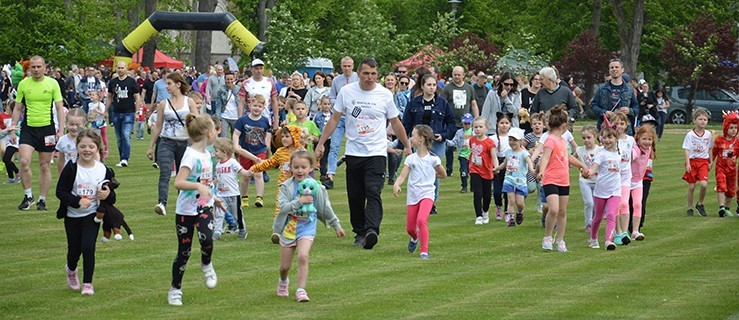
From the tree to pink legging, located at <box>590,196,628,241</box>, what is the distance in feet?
120

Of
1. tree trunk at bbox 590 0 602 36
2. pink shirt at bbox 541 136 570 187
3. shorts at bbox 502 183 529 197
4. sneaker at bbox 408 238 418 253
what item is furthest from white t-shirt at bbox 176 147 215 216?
Result: tree trunk at bbox 590 0 602 36

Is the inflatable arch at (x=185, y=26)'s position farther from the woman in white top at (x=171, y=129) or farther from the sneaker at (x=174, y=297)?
the sneaker at (x=174, y=297)

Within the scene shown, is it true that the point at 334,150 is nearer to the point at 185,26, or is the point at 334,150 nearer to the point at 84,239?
Result: the point at 84,239

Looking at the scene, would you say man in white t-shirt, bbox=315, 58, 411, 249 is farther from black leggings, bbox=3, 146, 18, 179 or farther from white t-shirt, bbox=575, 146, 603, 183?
black leggings, bbox=3, 146, 18, 179

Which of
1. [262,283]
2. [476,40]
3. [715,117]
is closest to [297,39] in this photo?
[476,40]

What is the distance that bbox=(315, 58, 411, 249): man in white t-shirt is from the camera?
45.0 ft

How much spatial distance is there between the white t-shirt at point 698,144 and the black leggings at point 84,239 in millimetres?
10446

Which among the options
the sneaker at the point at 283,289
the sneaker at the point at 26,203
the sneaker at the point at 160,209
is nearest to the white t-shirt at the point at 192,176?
the sneaker at the point at 283,289

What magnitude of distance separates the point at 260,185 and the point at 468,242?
391 centimetres

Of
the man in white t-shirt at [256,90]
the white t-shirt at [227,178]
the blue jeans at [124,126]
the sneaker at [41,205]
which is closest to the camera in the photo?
the white t-shirt at [227,178]

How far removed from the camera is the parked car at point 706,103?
50406 mm

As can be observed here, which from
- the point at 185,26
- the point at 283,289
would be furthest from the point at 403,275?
the point at 185,26

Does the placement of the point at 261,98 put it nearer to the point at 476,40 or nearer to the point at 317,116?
the point at 317,116

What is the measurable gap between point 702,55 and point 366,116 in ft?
130
